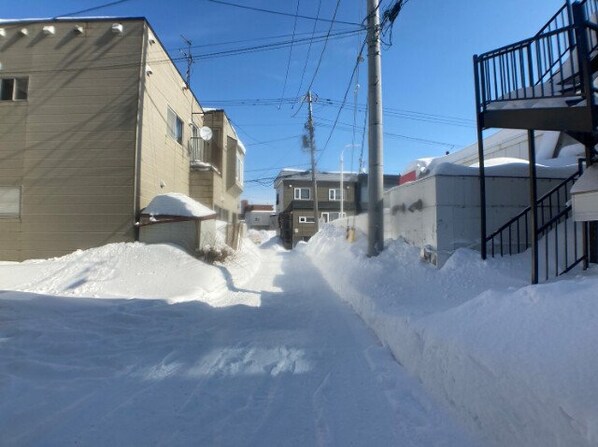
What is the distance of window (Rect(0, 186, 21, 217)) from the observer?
11.5 meters

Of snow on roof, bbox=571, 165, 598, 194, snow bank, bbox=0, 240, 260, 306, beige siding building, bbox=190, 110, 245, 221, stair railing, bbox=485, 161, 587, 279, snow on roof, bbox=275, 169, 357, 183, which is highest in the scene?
snow on roof, bbox=275, 169, 357, 183

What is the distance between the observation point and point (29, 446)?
2.74 meters

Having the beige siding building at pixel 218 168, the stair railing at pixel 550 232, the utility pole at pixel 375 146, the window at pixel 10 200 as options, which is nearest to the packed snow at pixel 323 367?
the stair railing at pixel 550 232

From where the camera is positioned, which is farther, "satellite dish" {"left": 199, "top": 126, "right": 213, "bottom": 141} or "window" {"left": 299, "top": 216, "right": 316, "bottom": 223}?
"window" {"left": 299, "top": 216, "right": 316, "bottom": 223}

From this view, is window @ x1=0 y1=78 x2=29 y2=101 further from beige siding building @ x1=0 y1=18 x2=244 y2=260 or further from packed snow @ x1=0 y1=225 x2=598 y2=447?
packed snow @ x1=0 y1=225 x2=598 y2=447

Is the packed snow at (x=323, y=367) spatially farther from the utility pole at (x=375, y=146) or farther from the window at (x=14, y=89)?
the window at (x=14, y=89)

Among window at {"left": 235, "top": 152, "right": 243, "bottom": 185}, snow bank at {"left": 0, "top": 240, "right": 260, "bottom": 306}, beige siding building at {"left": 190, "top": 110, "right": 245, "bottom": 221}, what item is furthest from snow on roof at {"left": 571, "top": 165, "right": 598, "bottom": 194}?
window at {"left": 235, "top": 152, "right": 243, "bottom": 185}

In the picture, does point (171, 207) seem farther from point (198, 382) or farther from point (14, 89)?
point (198, 382)

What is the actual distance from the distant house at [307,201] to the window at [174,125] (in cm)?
1862

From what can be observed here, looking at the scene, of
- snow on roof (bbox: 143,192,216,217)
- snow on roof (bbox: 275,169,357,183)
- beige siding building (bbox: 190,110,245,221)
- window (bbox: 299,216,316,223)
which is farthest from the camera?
snow on roof (bbox: 275,169,357,183)

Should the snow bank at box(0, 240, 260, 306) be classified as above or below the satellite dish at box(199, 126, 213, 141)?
below

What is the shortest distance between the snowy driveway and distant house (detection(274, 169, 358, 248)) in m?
27.9

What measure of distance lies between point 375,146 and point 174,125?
348 inches

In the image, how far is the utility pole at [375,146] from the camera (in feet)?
31.4
